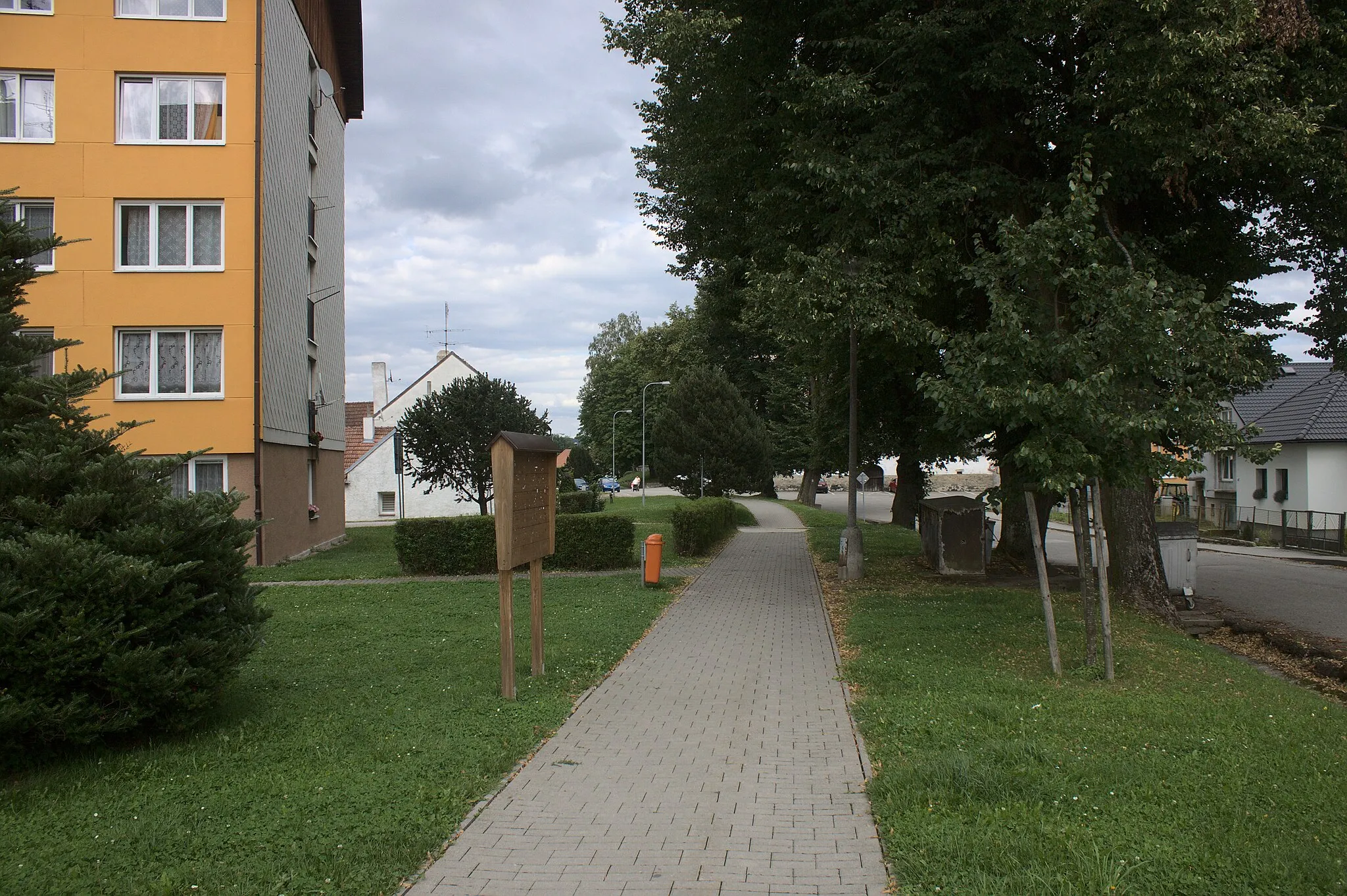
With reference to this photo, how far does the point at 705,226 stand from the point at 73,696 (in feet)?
50.7

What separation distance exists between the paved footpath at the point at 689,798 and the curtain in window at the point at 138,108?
1610cm

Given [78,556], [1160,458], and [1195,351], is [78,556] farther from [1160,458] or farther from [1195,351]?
[1195,351]

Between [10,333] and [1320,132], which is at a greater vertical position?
[1320,132]

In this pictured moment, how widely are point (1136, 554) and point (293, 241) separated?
1888 cm

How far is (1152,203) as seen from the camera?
49.0 ft

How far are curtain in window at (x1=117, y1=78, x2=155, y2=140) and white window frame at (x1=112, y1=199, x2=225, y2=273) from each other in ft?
4.23

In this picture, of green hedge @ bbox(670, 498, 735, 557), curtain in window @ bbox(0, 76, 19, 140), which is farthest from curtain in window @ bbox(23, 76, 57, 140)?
green hedge @ bbox(670, 498, 735, 557)

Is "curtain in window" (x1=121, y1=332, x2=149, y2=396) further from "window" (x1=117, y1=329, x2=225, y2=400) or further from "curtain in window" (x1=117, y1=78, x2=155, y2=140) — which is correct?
"curtain in window" (x1=117, y1=78, x2=155, y2=140)

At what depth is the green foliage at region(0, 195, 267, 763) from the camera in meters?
5.75

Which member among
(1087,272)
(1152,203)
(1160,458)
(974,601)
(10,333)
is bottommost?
(974,601)

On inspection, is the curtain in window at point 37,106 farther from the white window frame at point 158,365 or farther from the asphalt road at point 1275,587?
the asphalt road at point 1275,587

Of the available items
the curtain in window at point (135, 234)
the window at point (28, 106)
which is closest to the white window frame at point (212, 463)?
the curtain in window at point (135, 234)

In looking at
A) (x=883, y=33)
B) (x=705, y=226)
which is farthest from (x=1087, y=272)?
(x=705, y=226)

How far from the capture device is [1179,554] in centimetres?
1533
